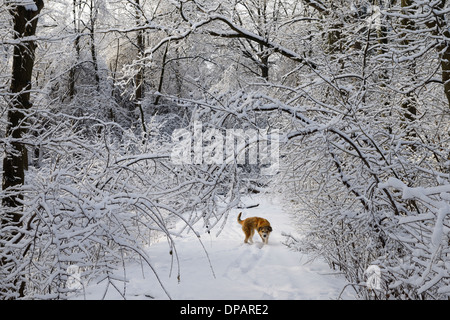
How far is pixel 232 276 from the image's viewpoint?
4.54 metres

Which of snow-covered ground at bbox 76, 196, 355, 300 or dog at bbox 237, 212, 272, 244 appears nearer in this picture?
snow-covered ground at bbox 76, 196, 355, 300

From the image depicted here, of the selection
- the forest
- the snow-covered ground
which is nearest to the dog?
the snow-covered ground

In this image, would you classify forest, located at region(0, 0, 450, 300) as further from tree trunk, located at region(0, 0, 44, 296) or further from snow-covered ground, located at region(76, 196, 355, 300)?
snow-covered ground, located at region(76, 196, 355, 300)

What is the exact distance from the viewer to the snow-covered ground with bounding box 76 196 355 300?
145 inches

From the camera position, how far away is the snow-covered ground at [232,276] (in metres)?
3.68

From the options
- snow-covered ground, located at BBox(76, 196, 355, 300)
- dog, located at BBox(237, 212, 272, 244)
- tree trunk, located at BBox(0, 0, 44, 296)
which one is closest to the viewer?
snow-covered ground, located at BBox(76, 196, 355, 300)

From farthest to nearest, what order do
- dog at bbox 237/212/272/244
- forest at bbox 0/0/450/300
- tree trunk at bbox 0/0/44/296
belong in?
dog at bbox 237/212/272/244 < tree trunk at bbox 0/0/44/296 < forest at bbox 0/0/450/300

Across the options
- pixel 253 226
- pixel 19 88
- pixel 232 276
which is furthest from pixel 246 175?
pixel 253 226

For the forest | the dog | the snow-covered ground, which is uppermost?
the forest

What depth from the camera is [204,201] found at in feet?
8.15

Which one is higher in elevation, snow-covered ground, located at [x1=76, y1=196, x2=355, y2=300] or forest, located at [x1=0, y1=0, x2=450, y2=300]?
forest, located at [x1=0, y1=0, x2=450, y2=300]

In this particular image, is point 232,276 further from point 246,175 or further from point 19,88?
point 19,88
